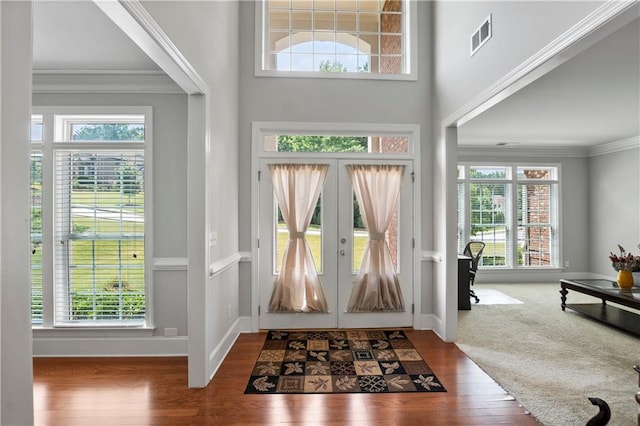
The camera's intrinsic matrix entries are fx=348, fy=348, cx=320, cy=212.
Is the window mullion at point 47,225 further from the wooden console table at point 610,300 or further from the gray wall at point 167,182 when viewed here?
the wooden console table at point 610,300

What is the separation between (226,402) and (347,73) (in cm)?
363

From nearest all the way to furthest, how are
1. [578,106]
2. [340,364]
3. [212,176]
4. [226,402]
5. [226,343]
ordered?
[226,402] < [212,176] < [340,364] < [226,343] < [578,106]

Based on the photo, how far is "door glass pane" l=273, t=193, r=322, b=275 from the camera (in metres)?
4.19

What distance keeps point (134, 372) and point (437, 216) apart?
136 inches

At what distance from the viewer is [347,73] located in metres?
4.19

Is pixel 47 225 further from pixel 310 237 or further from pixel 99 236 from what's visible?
pixel 310 237

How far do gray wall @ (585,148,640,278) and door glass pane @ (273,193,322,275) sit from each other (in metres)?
6.16

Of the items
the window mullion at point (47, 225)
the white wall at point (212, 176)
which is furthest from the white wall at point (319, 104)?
the window mullion at point (47, 225)

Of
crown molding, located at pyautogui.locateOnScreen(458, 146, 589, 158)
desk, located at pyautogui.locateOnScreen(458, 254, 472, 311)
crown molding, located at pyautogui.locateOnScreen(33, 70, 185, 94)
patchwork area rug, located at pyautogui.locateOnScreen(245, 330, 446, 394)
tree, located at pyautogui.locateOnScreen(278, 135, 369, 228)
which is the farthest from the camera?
crown molding, located at pyautogui.locateOnScreen(458, 146, 589, 158)

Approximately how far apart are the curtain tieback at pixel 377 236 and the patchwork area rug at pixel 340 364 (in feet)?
3.56

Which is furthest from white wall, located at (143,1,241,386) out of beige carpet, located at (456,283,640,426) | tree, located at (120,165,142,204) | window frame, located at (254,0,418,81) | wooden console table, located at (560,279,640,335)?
wooden console table, located at (560,279,640,335)

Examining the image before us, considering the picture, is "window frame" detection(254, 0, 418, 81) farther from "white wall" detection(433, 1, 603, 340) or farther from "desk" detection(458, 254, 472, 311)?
"desk" detection(458, 254, 472, 311)

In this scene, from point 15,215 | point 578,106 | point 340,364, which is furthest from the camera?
point 578,106

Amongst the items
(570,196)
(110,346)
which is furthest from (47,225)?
(570,196)
